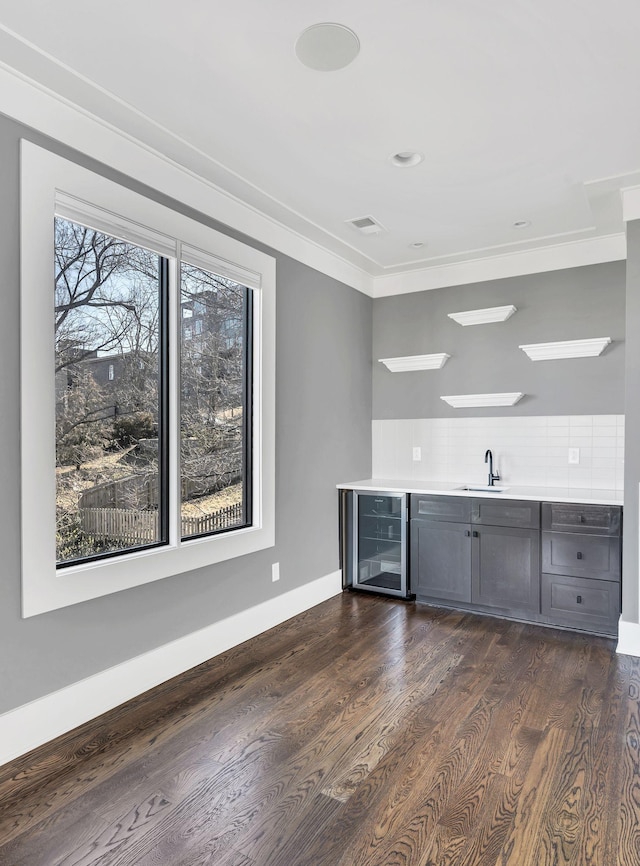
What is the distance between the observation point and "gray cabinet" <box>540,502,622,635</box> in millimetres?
3424

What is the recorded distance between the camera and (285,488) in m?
3.83

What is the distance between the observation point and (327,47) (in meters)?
2.04

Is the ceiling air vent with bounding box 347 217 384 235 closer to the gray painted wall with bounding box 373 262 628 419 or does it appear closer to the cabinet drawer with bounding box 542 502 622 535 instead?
the gray painted wall with bounding box 373 262 628 419

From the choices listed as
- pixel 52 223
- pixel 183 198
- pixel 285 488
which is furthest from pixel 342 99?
pixel 285 488

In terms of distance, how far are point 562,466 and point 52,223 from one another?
3.62 meters

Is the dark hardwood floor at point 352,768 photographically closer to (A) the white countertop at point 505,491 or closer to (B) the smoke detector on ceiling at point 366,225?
(A) the white countertop at point 505,491

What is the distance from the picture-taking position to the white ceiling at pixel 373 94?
1899 mm

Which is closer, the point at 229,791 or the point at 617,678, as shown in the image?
the point at 229,791

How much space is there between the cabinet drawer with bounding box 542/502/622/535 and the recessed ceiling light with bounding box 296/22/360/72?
9.23 ft

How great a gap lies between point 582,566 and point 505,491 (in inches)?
29.6

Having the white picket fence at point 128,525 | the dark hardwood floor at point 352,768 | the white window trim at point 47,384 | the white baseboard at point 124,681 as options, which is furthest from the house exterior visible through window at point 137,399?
the dark hardwood floor at point 352,768

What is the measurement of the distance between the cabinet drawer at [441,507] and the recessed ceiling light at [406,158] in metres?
2.22

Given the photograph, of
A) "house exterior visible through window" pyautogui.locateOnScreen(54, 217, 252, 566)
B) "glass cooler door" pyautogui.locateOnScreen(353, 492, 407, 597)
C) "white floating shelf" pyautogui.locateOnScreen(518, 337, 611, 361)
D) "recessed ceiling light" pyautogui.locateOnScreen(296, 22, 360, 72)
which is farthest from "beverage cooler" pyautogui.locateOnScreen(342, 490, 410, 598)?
"recessed ceiling light" pyautogui.locateOnScreen(296, 22, 360, 72)

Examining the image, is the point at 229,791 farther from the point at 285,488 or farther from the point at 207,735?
the point at 285,488
